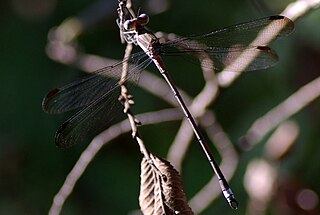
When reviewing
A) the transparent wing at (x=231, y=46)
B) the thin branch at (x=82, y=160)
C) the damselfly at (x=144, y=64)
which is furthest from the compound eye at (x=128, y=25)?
the thin branch at (x=82, y=160)

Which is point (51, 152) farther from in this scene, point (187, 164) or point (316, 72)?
point (316, 72)

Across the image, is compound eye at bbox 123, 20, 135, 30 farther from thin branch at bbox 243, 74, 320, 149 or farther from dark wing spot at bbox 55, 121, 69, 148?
thin branch at bbox 243, 74, 320, 149

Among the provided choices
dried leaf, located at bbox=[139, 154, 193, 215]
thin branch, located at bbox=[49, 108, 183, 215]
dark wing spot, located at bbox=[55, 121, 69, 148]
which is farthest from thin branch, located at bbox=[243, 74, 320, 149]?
dried leaf, located at bbox=[139, 154, 193, 215]

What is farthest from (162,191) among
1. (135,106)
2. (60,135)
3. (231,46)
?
(135,106)

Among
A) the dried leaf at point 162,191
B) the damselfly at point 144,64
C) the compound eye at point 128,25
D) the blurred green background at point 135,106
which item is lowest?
the dried leaf at point 162,191

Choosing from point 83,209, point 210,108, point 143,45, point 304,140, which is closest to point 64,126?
point 143,45

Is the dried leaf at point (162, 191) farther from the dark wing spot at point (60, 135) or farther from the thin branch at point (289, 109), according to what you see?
the thin branch at point (289, 109)
